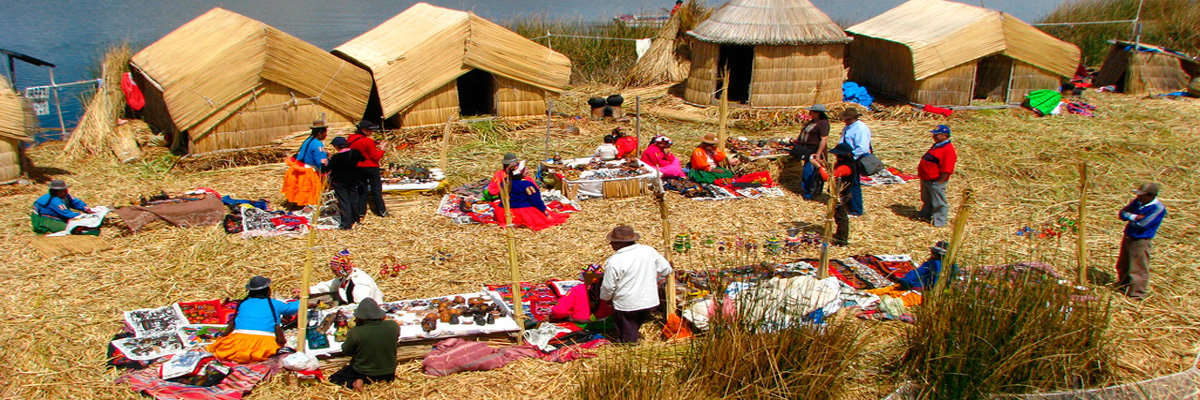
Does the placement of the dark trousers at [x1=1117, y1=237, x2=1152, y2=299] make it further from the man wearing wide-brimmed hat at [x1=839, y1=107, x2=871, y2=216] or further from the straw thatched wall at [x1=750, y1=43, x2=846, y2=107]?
the straw thatched wall at [x1=750, y1=43, x2=846, y2=107]

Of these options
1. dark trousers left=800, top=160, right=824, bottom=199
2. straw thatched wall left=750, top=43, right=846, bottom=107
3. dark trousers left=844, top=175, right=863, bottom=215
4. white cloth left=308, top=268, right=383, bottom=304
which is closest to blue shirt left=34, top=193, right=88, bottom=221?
white cloth left=308, top=268, right=383, bottom=304

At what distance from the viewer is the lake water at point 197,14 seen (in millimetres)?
23984

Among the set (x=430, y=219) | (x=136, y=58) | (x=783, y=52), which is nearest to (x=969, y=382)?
(x=430, y=219)

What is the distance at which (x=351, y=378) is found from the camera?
208 inches

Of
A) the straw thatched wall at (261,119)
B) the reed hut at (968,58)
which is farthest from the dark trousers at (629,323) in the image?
the reed hut at (968,58)

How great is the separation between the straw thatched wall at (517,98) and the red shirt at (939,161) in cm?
631

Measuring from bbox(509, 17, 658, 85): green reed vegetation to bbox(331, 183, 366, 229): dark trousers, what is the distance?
28.9 ft

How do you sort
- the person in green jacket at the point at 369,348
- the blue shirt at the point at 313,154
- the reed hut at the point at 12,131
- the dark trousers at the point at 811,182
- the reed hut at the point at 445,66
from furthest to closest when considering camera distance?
the reed hut at the point at 445,66 → the reed hut at the point at 12,131 → the dark trousers at the point at 811,182 → the blue shirt at the point at 313,154 → the person in green jacket at the point at 369,348

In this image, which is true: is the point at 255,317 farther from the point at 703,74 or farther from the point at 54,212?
the point at 703,74

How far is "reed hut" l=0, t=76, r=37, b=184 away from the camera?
9664mm

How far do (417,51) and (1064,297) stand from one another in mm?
9079

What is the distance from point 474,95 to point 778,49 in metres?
5.51

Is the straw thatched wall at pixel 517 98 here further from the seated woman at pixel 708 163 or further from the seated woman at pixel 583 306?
the seated woman at pixel 583 306

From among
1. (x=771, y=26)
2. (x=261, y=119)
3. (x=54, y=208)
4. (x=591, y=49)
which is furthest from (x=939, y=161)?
(x=591, y=49)
